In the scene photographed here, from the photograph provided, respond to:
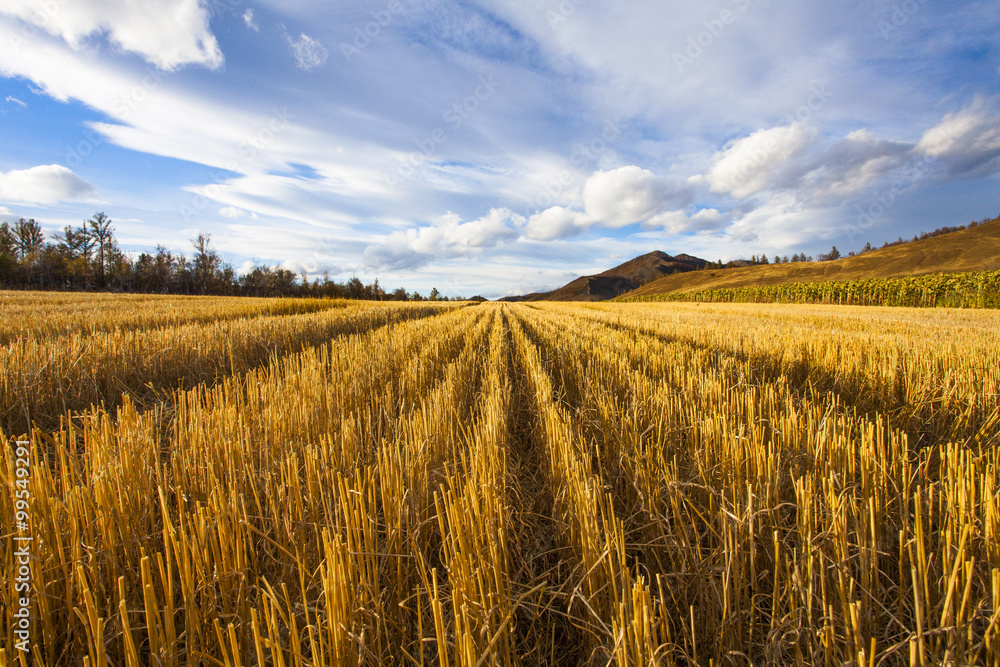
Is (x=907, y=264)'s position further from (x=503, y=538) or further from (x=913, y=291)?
(x=503, y=538)

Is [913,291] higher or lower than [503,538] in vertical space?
higher

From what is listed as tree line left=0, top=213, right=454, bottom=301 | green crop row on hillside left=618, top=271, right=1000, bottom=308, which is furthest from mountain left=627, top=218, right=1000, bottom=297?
tree line left=0, top=213, right=454, bottom=301

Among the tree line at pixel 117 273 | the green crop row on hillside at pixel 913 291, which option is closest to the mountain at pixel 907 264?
the green crop row on hillside at pixel 913 291

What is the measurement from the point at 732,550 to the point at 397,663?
1.17m

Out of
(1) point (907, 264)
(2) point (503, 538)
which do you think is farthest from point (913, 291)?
(1) point (907, 264)

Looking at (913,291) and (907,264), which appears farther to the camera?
(907,264)

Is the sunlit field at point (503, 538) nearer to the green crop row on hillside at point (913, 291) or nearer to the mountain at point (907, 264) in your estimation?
the green crop row on hillside at point (913, 291)

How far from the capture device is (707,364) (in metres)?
4.58

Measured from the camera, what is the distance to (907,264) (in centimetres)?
7362

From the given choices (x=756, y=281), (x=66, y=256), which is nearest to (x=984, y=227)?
(x=756, y=281)

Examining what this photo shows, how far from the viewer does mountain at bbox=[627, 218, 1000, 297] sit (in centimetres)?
6906

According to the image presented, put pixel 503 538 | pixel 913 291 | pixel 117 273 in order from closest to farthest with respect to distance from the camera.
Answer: pixel 503 538, pixel 913 291, pixel 117 273

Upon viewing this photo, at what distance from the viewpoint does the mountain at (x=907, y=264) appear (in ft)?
227

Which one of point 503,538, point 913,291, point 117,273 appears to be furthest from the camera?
point 117,273
